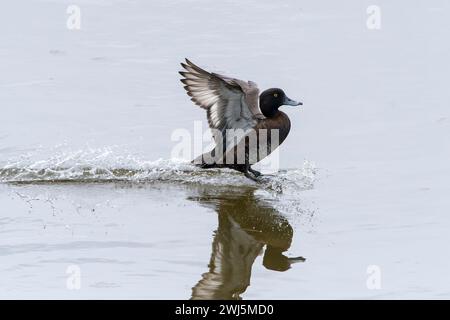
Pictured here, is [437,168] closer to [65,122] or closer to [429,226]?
[429,226]

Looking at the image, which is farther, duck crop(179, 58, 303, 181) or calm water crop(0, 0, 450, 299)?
duck crop(179, 58, 303, 181)

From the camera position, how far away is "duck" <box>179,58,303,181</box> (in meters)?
8.70

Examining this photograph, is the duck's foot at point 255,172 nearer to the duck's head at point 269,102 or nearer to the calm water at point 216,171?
the calm water at point 216,171

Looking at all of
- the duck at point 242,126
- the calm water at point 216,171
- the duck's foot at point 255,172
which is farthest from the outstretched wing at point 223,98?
the calm water at point 216,171

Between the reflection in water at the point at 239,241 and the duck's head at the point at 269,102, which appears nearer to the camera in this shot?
the reflection in water at the point at 239,241

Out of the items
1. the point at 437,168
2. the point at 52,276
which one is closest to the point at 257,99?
the point at 437,168

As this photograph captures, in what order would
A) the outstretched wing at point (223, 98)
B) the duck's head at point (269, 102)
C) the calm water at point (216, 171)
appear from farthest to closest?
the duck's head at point (269, 102), the outstretched wing at point (223, 98), the calm water at point (216, 171)

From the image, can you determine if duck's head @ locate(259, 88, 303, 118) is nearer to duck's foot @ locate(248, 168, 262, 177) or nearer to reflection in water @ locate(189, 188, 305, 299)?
duck's foot @ locate(248, 168, 262, 177)

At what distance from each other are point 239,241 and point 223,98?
160 cm

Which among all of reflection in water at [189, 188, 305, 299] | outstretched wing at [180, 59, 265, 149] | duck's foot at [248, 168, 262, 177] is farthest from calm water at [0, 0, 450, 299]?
outstretched wing at [180, 59, 265, 149]

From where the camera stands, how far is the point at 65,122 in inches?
395

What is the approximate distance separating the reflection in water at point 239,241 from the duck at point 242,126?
0.30 m

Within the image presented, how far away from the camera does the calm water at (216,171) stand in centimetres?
669

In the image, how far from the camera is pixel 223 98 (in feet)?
28.2
